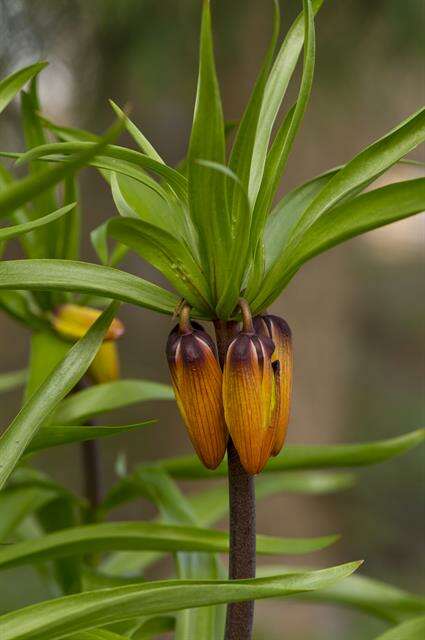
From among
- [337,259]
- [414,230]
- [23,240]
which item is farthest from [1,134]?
[414,230]

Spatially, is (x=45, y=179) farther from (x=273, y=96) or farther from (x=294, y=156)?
(x=294, y=156)

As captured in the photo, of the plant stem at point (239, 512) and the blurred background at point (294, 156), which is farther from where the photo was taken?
the blurred background at point (294, 156)

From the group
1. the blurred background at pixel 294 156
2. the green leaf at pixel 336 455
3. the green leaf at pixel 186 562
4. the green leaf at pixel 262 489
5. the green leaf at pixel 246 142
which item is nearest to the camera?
the green leaf at pixel 246 142

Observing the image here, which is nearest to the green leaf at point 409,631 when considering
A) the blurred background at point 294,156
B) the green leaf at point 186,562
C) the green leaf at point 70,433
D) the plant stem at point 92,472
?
the green leaf at point 186,562

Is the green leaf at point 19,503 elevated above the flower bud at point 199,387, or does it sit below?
above

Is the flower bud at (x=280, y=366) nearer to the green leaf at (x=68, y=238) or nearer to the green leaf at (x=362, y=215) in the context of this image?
the green leaf at (x=362, y=215)

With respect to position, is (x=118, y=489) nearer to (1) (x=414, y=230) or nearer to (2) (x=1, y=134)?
(2) (x=1, y=134)

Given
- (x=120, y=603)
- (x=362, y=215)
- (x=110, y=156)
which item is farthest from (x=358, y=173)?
(x=120, y=603)

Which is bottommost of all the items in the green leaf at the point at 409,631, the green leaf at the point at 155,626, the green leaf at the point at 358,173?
the green leaf at the point at 409,631
